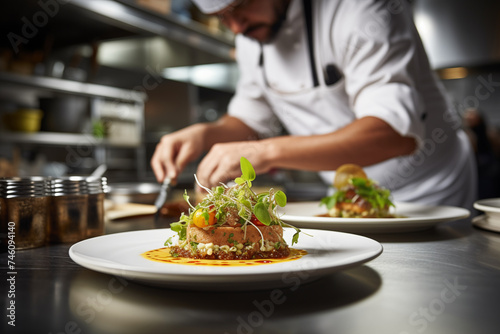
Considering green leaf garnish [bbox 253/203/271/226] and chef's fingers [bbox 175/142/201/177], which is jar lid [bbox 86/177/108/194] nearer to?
green leaf garnish [bbox 253/203/271/226]

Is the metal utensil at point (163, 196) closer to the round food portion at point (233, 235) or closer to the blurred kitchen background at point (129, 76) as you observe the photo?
the round food portion at point (233, 235)

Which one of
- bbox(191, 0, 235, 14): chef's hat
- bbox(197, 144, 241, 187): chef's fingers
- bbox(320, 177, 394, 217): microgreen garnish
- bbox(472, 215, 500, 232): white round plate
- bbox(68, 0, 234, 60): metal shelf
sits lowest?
bbox(472, 215, 500, 232): white round plate

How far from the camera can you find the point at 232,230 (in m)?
0.82

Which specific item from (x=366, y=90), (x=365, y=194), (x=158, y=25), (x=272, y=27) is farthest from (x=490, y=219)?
(x=158, y=25)

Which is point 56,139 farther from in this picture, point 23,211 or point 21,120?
point 23,211

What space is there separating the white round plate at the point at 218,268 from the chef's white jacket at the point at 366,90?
111cm

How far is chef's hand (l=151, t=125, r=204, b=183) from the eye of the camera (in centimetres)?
174

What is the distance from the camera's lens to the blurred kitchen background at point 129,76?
312cm

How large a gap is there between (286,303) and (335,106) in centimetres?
191

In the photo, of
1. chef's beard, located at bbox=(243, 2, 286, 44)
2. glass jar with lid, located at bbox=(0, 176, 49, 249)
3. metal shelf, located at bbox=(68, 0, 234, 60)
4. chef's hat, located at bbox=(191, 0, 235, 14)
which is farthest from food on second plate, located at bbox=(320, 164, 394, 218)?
metal shelf, located at bbox=(68, 0, 234, 60)

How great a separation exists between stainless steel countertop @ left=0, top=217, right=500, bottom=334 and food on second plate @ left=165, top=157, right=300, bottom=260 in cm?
16

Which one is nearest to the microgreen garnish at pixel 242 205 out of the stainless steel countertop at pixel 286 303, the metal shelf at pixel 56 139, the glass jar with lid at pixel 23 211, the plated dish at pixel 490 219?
the stainless steel countertop at pixel 286 303

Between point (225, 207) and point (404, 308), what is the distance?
41 centimetres

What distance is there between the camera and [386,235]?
1106mm
